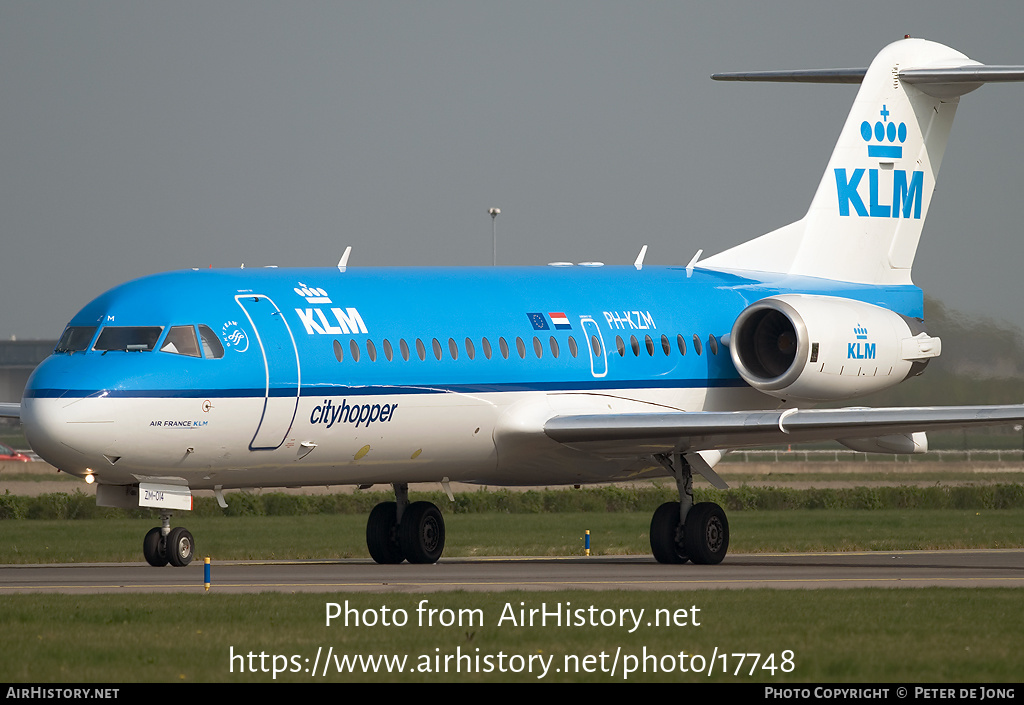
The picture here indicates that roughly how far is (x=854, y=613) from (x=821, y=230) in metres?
15.9

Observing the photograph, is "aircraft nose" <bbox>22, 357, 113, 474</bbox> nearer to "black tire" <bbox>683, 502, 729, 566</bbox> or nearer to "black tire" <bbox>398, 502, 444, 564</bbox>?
"black tire" <bbox>398, 502, 444, 564</bbox>

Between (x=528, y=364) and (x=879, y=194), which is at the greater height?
(x=879, y=194)

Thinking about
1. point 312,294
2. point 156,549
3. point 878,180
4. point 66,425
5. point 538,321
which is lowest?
point 156,549

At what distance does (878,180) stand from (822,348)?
5.60 meters

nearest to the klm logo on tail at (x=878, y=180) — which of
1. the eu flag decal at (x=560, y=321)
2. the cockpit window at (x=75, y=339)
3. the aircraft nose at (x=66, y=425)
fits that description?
the eu flag decal at (x=560, y=321)

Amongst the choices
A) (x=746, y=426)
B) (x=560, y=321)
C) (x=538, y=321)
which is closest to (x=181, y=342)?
(x=538, y=321)

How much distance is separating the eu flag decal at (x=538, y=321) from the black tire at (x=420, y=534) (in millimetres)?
3546

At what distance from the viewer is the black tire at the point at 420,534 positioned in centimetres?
2939

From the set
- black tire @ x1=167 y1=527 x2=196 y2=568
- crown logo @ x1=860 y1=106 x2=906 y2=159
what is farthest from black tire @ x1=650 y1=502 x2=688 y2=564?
crown logo @ x1=860 y1=106 x2=906 y2=159

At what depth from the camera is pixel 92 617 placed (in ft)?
59.6

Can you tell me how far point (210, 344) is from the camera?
2408cm

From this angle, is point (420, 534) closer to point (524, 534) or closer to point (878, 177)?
point (524, 534)

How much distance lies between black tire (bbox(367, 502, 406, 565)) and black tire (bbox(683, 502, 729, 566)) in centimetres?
485

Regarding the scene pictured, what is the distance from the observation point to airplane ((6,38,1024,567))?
23.8 m
